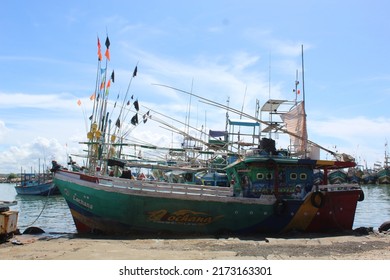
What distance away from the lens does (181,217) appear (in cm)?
1598

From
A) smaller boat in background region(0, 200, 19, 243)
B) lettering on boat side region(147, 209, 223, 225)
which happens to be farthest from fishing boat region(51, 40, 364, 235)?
smaller boat in background region(0, 200, 19, 243)

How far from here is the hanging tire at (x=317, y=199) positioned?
16312 mm

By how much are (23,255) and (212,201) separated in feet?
23.2

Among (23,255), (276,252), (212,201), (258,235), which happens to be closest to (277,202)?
(258,235)

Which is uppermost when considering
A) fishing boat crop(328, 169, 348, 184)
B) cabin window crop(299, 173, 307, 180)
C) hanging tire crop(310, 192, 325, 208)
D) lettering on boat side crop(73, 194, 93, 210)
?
cabin window crop(299, 173, 307, 180)

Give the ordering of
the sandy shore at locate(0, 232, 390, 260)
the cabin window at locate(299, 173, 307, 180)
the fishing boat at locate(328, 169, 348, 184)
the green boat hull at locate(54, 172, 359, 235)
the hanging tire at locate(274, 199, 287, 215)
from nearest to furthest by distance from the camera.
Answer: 1. the sandy shore at locate(0, 232, 390, 260)
2. the green boat hull at locate(54, 172, 359, 235)
3. the hanging tire at locate(274, 199, 287, 215)
4. the cabin window at locate(299, 173, 307, 180)
5. the fishing boat at locate(328, 169, 348, 184)

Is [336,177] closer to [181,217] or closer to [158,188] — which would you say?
[181,217]

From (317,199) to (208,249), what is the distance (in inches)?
244

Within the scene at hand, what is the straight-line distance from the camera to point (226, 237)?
1529 centimetres

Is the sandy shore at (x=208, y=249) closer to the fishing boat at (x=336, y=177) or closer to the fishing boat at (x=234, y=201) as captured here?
the fishing boat at (x=234, y=201)

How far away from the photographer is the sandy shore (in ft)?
34.9

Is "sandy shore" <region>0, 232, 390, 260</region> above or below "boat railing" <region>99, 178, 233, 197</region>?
below

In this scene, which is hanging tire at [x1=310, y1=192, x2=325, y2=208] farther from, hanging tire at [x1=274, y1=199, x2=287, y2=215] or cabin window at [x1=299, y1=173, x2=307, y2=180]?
hanging tire at [x1=274, y1=199, x2=287, y2=215]

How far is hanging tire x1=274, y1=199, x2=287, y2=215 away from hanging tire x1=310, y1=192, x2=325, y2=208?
3.83 feet
